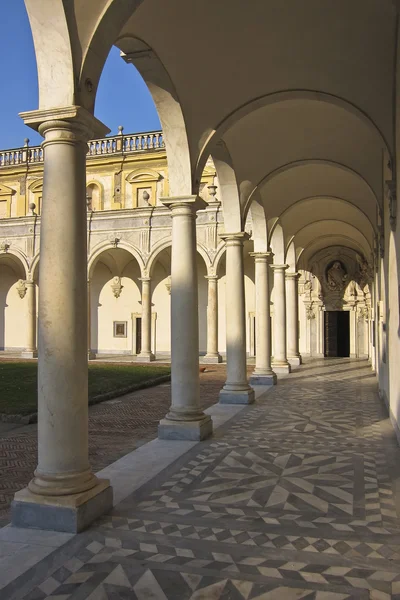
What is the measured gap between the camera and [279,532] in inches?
180

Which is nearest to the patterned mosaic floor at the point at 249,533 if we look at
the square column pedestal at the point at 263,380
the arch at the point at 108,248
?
the square column pedestal at the point at 263,380

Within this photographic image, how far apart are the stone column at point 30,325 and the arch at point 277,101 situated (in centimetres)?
2101

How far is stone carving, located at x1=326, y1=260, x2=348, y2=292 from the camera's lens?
88.5 feet

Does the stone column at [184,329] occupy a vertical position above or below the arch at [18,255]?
below

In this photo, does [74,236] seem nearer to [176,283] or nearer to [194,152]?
[176,283]

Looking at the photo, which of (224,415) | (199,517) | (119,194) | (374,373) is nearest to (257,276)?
(224,415)

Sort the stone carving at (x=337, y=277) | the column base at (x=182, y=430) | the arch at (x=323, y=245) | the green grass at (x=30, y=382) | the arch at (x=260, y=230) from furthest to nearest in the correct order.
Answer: the stone carving at (x=337, y=277) → the arch at (x=323, y=245) → the arch at (x=260, y=230) → the green grass at (x=30, y=382) → the column base at (x=182, y=430)

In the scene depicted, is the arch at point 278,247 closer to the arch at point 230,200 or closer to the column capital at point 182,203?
the arch at point 230,200

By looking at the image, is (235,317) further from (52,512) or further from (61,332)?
(52,512)

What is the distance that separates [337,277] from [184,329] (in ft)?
67.2

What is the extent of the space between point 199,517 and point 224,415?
5294 millimetres

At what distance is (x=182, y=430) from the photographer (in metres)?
7.90

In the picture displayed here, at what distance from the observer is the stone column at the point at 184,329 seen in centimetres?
796

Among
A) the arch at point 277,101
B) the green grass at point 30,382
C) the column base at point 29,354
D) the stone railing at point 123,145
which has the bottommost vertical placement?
the green grass at point 30,382
